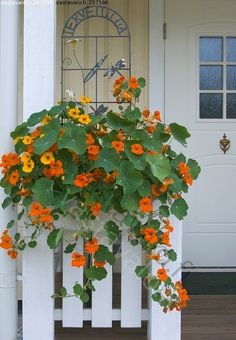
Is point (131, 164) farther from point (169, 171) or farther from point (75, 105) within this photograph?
point (75, 105)

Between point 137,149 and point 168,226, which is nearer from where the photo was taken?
point 137,149

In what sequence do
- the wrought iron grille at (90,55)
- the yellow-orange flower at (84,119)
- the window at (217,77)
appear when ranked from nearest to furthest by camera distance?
the yellow-orange flower at (84,119) → the wrought iron grille at (90,55) → the window at (217,77)

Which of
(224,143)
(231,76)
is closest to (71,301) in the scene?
(224,143)

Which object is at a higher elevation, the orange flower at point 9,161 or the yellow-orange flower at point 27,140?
the yellow-orange flower at point 27,140

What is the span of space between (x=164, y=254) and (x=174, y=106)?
1873mm

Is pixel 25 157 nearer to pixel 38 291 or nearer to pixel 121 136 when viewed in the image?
pixel 121 136

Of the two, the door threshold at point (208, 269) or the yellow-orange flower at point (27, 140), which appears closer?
the yellow-orange flower at point (27, 140)

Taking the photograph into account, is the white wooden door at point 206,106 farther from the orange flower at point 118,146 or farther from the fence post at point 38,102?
the orange flower at point 118,146

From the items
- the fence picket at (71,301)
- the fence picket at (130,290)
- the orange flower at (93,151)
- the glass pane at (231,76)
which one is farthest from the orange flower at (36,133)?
the glass pane at (231,76)

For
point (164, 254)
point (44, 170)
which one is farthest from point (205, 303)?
point (44, 170)

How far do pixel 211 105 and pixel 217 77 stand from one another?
206 mm

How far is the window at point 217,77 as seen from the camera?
3668 mm

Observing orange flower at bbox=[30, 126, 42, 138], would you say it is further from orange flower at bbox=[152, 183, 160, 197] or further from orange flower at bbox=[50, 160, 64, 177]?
orange flower at bbox=[152, 183, 160, 197]

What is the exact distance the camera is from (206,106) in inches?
146
